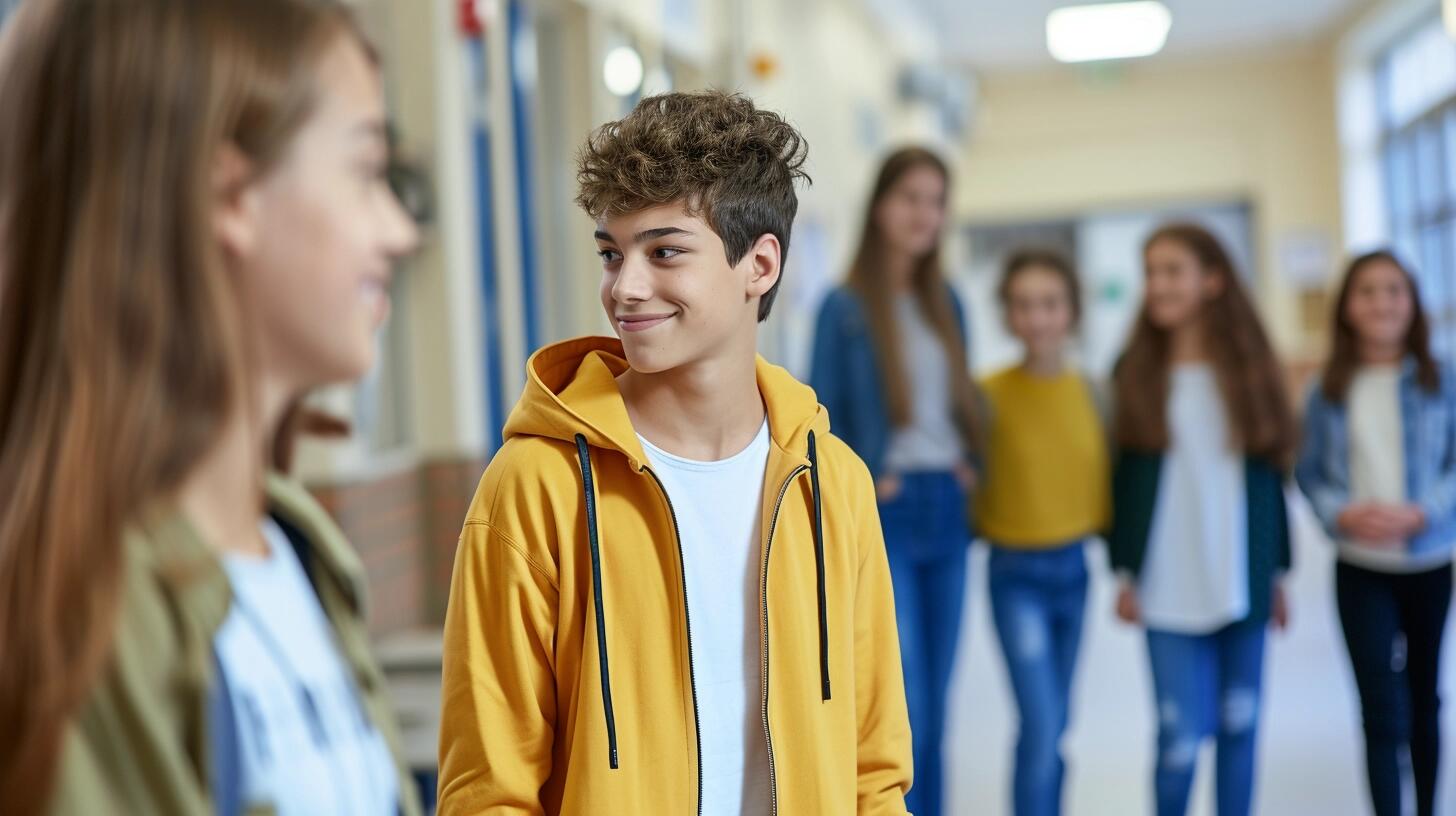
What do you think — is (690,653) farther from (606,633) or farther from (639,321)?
(639,321)

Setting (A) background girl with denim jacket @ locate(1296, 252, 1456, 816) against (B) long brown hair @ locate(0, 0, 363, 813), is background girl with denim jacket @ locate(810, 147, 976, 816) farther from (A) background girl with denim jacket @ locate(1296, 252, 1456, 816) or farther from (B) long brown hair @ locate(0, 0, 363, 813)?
(B) long brown hair @ locate(0, 0, 363, 813)

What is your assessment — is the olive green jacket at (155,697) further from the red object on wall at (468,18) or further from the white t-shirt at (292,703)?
the red object on wall at (468,18)

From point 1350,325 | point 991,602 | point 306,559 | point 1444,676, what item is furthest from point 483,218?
point 1444,676

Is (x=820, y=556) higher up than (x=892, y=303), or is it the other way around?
(x=892, y=303)

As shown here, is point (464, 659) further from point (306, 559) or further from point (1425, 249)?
point (1425, 249)

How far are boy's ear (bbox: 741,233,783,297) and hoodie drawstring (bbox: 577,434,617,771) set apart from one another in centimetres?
24

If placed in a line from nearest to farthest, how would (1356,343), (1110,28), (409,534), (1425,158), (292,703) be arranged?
(292,703)
(1356,343)
(409,534)
(1110,28)
(1425,158)

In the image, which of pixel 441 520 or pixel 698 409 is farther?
pixel 441 520

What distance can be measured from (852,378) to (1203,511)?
2.58ft

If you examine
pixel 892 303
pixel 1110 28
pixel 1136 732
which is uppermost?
pixel 1110 28

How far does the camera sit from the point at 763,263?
4.49ft

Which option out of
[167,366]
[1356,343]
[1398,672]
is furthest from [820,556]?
[1356,343]

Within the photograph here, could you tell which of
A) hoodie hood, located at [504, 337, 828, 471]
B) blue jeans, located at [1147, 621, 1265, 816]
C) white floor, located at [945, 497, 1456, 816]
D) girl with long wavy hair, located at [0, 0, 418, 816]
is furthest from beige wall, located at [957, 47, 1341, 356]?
girl with long wavy hair, located at [0, 0, 418, 816]

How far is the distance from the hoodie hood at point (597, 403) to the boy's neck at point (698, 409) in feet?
0.10
